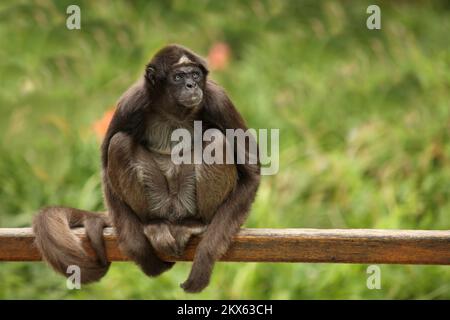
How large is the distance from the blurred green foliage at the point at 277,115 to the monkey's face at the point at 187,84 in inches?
71.4

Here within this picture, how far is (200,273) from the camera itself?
14.1 ft

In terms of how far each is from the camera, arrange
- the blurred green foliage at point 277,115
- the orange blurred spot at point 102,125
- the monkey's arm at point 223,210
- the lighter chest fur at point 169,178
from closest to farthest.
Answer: the monkey's arm at point 223,210 → the lighter chest fur at point 169,178 → the blurred green foliage at point 277,115 → the orange blurred spot at point 102,125

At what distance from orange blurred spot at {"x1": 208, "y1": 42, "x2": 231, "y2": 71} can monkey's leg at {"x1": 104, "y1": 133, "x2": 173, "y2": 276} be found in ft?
15.4

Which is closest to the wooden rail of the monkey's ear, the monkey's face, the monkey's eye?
the monkey's face

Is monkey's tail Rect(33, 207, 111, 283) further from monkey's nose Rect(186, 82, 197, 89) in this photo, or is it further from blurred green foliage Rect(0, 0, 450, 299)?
blurred green foliage Rect(0, 0, 450, 299)

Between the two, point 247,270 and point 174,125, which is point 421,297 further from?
point 174,125

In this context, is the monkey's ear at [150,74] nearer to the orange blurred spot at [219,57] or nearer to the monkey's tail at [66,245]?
the monkey's tail at [66,245]

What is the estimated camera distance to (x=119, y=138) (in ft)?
14.5

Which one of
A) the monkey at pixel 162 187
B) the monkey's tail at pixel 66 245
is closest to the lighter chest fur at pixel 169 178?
the monkey at pixel 162 187

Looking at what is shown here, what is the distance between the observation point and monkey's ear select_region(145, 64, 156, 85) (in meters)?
4.49

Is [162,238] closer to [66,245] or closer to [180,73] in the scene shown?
[66,245]

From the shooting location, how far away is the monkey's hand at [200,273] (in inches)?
169

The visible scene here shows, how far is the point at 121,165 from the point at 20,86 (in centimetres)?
365
